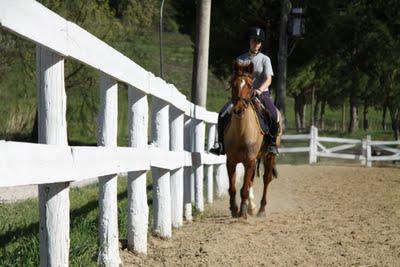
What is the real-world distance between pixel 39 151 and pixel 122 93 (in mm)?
30831

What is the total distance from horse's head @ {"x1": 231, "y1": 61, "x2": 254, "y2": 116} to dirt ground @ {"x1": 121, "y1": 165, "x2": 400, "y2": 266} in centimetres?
→ 163

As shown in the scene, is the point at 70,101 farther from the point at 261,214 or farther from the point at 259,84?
the point at 259,84

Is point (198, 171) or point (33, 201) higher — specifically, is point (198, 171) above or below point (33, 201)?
above

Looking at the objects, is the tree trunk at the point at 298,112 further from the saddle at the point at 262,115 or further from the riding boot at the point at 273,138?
the saddle at the point at 262,115

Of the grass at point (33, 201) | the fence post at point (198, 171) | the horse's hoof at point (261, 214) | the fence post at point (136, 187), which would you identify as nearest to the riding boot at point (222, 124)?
the fence post at point (198, 171)

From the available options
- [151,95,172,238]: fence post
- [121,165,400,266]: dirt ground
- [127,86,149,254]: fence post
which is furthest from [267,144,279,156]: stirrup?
[127,86,149,254]: fence post

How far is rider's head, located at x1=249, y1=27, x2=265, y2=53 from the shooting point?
11055 mm

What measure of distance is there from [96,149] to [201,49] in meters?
10.9

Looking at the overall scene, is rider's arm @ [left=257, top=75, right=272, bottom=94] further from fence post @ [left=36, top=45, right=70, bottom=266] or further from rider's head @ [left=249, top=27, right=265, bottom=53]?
fence post @ [left=36, top=45, right=70, bottom=266]

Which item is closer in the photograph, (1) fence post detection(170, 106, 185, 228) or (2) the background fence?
(2) the background fence

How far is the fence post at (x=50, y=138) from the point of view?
422cm

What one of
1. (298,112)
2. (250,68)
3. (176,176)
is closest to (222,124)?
(250,68)

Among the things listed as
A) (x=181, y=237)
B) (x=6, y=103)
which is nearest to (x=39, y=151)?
(x=181, y=237)

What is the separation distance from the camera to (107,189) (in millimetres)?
5930
